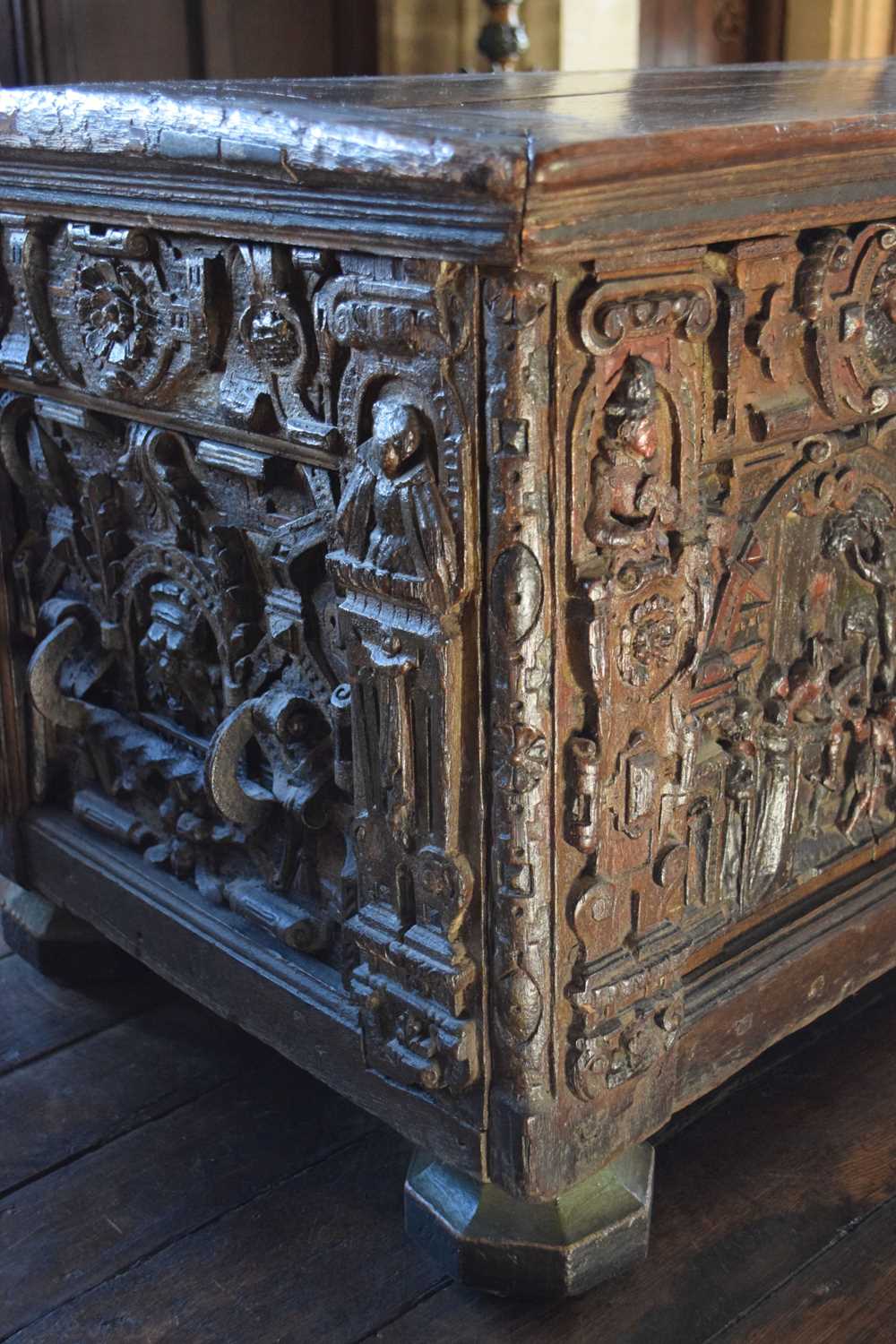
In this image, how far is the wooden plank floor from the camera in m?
1.19

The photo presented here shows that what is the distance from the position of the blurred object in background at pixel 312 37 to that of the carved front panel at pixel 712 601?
48.3 inches

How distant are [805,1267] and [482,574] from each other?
0.63 m

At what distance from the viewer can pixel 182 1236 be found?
1.28 metres

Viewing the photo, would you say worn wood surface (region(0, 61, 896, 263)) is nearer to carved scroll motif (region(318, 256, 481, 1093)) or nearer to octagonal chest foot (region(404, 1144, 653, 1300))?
carved scroll motif (region(318, 256, 481, 1093))

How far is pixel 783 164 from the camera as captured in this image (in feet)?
3.35

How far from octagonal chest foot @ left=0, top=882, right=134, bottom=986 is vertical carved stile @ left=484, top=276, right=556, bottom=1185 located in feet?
2.11

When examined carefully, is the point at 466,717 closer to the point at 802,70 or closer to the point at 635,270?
the point at 635,270

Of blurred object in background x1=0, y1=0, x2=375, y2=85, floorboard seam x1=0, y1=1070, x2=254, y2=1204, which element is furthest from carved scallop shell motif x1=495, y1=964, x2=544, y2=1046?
blurred object in background x1=0, y1=0, x2=375, y2=85

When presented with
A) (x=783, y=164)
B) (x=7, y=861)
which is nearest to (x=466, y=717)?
(x=783, y=164)

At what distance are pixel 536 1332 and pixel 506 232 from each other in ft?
2.65

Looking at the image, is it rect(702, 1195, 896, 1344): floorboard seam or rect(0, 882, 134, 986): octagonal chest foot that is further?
rect(0, 882, 134, 986): octagonal chest foot

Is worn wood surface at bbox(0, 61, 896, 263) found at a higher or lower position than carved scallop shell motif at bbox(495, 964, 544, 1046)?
higher

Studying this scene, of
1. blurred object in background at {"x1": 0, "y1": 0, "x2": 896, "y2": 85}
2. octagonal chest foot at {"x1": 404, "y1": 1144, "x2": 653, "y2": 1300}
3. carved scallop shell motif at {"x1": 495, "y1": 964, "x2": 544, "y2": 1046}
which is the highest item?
blurred object in background at {"x1": 0, "y1": 0, "x2": 896, "y2": 85}

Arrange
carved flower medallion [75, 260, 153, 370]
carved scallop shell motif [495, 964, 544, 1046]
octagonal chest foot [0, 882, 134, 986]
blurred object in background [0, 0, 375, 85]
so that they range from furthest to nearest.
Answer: blurred object in background [0, 0, 375, 85]
octagonal chest foot [0, 882, 134, 986]
carved flower medallion [75, 260, 153, 370]
carved scallop shell motif [495, 964, 544, 1046]
